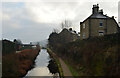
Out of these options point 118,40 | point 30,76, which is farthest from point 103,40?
point 30,76

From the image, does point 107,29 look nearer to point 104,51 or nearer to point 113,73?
point 104,51

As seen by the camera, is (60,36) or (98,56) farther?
(60,36)

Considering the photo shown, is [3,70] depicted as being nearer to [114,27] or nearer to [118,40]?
[118,40]

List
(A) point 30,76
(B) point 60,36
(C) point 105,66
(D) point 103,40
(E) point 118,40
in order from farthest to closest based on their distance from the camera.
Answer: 1. (B) point 60,36
2. (A) point 30,76
3. (D) point 103,40
4. (E) point 118,40
5. (C) point 105,66

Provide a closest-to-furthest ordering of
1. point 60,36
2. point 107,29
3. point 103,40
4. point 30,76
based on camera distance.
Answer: point 103,40
point 30,76
point 107,29
point 60,36

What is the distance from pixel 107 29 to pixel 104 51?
2059 centimetres

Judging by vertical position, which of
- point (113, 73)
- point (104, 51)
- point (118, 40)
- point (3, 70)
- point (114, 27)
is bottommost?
point (3, 70)

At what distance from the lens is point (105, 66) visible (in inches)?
520

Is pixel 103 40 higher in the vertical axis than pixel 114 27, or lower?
lower

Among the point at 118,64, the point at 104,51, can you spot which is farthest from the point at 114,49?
the point at 118,64

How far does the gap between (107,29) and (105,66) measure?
74.1ft

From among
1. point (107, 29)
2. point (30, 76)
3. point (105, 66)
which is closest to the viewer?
point (105, 66)

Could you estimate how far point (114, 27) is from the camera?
1379 inches

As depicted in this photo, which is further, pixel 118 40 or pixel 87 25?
pixel 87 25
